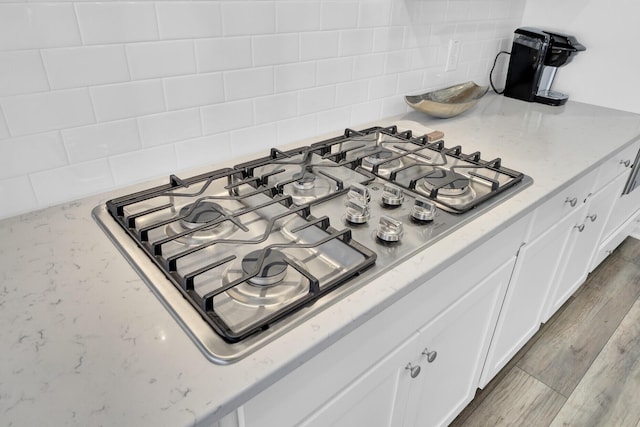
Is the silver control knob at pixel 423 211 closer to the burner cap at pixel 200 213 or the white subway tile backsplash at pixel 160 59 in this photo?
the burner cap at pixel 200 213

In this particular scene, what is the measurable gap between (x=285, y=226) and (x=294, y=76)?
573 millimetres

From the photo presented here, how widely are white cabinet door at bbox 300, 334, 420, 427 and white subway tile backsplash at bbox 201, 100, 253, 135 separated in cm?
73

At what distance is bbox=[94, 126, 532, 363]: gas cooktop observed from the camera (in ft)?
2.38

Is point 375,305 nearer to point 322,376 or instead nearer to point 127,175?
point 322,376

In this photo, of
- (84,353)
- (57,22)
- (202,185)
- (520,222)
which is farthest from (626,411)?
(57,22)

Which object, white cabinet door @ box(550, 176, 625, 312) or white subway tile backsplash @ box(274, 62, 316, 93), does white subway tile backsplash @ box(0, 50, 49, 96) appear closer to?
white subway tile backsplash @ box(274, 62, 316, 93)

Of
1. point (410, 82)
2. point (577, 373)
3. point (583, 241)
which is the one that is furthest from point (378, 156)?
point (577, 373)

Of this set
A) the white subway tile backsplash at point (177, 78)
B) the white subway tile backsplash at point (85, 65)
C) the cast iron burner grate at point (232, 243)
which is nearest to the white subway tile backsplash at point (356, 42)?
the white subway tile backsplash at point (177, 78)

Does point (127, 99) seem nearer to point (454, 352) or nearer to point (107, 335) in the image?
point (107, 335)

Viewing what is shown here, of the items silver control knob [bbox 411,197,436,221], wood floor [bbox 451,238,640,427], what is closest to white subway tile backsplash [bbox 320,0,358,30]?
silver control knob [bbox 411,197,436,221]

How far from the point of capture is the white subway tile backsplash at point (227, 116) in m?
1.18

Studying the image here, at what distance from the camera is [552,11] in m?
2.06

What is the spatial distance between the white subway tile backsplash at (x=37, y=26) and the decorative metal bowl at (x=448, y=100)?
1.10 metres

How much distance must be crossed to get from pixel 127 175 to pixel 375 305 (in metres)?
0.71
